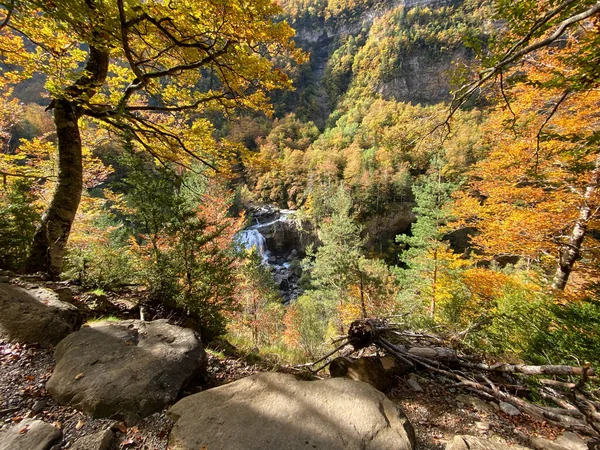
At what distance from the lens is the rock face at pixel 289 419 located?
1.60 metres

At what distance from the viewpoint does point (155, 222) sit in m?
4.17

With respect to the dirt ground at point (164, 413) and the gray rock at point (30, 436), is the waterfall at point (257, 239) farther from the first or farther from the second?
the gray rock at point (30, 436)

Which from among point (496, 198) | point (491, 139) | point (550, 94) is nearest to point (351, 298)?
point (496, 198)

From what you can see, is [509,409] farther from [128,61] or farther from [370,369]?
[128,61]

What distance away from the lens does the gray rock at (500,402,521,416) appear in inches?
99.8

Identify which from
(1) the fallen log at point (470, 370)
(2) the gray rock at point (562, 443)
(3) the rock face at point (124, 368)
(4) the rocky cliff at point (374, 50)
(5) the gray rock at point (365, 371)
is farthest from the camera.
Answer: (4) the rocky cliff at point (374, 50)

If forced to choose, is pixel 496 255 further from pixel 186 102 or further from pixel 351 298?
pixel 186 102

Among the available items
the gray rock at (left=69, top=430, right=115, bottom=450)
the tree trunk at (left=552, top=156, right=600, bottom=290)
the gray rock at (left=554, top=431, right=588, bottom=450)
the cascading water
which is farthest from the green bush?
the cascading water

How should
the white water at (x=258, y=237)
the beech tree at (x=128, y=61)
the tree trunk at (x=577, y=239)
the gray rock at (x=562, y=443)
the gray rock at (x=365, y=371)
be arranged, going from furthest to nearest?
the white water at (x=258, y=237) → the tree trunk at (x=577, y=239) → the beech tree at (x=128, y=61) → the gray rock at (x=365, y=371) → the gray rock at (x=562, y=443)

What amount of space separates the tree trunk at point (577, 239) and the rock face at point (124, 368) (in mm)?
7893

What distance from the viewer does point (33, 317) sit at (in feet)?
8.54

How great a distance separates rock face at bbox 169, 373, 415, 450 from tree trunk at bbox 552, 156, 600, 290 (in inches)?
257

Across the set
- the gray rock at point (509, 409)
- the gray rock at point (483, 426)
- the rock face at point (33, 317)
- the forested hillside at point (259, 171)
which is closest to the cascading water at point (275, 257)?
the forested hillside at point (259, 171)

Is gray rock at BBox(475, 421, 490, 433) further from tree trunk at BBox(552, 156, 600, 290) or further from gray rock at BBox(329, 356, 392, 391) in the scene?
tree trunk at BBox(552, 156, 600, 290)
